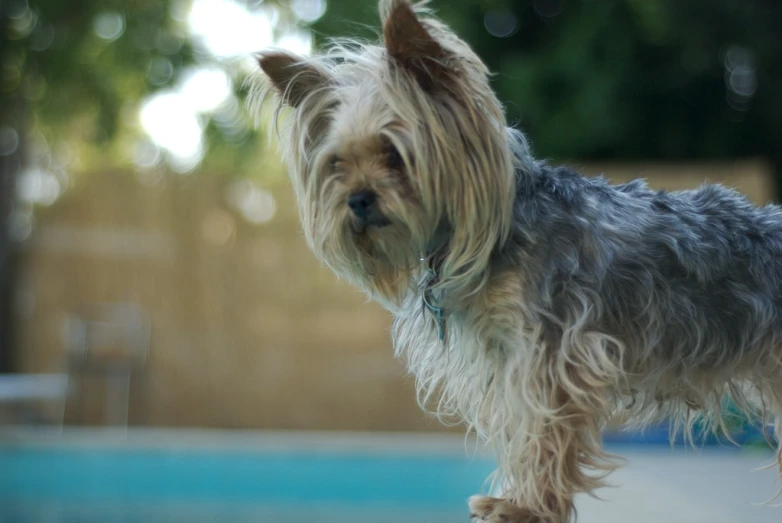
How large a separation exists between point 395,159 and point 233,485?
5.18 meters

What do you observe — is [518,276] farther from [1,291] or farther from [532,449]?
[1,291]

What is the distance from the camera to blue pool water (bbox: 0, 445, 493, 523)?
252 inches

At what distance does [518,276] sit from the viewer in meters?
2.29

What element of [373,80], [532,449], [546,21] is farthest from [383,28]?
[546,21]

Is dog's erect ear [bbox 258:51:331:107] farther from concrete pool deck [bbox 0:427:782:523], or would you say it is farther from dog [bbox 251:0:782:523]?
concrete pool deck [bbox 0:427:782:523]

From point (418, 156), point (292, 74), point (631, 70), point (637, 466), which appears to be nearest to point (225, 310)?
point (631, 70)

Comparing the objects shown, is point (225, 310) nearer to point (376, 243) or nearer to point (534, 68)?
point (534, 68)

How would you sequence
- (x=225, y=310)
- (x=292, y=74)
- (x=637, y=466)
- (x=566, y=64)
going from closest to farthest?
(x=292, y=74) < (x=637, y=466) < (x=566, y=64) < (x=225, y=310)

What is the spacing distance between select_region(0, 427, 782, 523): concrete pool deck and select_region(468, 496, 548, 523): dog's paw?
0.58 m

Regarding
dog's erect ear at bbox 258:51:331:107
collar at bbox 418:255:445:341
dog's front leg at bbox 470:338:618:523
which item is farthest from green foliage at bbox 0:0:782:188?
dog's front leg at bbox 470:338:618:523

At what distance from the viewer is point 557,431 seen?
2254mm

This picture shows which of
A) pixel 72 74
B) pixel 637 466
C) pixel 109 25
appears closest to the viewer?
pixel 637 466

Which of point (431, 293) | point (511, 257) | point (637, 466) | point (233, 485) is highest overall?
point (511, 257)

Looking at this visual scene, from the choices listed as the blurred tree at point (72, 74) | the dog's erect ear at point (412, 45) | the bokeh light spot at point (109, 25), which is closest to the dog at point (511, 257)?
the dog's erect ear at point (412, 45)
